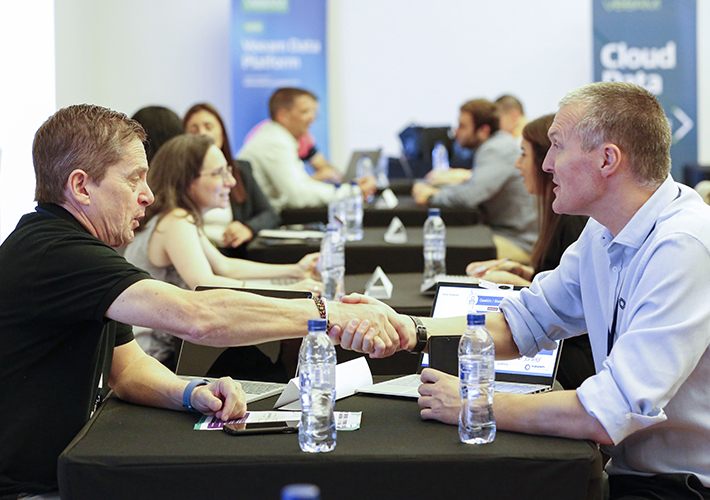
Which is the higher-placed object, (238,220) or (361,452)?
(238,220)

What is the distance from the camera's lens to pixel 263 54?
27.0ft

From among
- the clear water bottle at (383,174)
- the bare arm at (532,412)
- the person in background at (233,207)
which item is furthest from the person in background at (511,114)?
the bare arm at (532,412)

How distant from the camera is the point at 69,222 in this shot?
175 centimetres

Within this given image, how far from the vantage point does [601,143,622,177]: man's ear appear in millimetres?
1633

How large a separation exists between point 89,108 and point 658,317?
4.36 feet

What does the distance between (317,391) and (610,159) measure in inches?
31.1

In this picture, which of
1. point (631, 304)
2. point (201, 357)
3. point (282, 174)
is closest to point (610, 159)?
point (631, 304)

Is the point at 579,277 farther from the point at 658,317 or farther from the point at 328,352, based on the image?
the point at 328,352

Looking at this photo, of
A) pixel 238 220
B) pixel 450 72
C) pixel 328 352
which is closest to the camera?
pixel 328 352

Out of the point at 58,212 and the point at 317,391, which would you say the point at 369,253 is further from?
the point at 317,391

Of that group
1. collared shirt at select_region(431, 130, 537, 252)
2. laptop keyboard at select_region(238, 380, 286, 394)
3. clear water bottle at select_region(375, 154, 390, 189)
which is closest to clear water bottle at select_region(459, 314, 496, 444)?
laptop keyboard at select_region(238, 380, 286, 394)

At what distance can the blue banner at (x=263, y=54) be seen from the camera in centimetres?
823

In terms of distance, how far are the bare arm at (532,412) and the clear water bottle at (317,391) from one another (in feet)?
0.77

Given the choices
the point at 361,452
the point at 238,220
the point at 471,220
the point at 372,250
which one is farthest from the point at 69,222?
the point at 471,220
